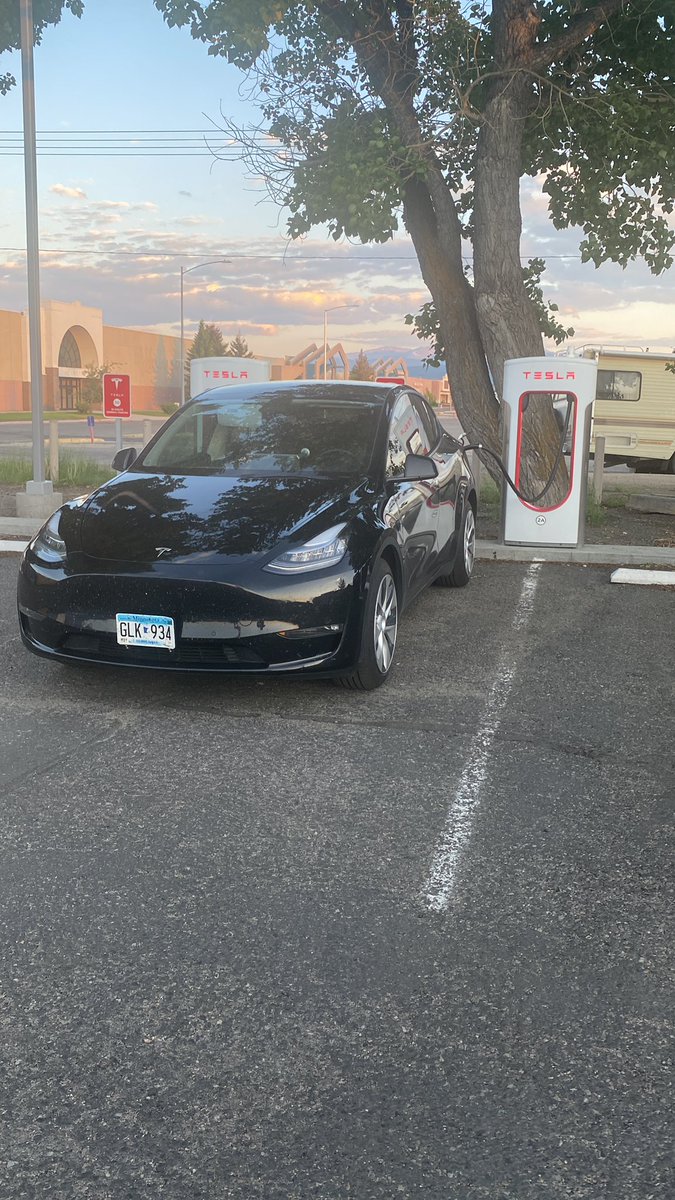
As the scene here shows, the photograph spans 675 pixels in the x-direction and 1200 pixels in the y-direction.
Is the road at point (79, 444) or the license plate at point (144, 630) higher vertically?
the license plate at point (144, 630)

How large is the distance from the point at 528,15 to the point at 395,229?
263cm

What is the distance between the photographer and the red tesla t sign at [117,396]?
49.8 feet

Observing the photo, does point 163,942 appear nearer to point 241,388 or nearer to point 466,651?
point 466,651

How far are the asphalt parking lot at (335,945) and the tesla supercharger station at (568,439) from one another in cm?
513

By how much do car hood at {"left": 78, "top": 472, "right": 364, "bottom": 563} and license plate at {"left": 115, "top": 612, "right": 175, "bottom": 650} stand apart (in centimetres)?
31

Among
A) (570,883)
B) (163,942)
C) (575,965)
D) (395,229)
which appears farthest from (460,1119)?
(395,229)

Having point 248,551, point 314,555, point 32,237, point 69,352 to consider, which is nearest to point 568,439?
point 314,555

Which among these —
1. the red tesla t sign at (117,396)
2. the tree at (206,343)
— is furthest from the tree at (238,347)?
the red tesla t sign at (117,396)

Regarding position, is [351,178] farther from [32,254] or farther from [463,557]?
[463,557]

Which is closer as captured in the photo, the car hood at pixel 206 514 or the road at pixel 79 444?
the car hood at pixel 206 514

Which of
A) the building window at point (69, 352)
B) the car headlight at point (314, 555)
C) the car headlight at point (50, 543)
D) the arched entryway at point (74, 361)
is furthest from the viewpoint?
the building window at point (69, 352)

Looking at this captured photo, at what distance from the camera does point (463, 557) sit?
840 centimetres

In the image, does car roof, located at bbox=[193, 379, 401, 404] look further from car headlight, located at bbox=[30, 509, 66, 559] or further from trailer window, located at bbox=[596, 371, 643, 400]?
trailer window, located at bbox=[596, 371, 643, 400]

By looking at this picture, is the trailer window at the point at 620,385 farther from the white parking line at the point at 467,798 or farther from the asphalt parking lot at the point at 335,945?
the asphalt parking lot at the point at 335,945
